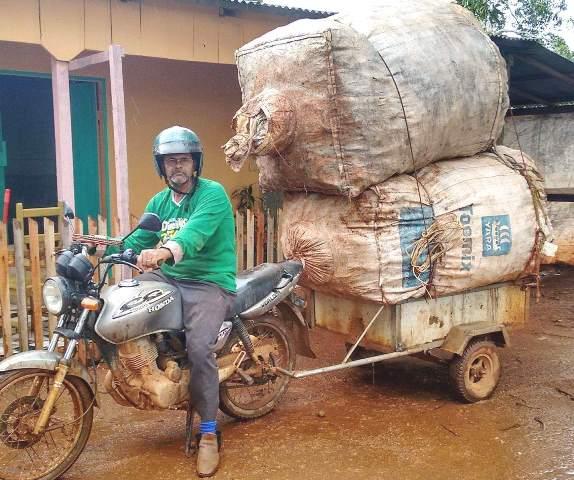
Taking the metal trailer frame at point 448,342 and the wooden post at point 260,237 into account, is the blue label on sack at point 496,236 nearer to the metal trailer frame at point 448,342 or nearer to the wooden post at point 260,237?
the metal trailer frame at point 448,342

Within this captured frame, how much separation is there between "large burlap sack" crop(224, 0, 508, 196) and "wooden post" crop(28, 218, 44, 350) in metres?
1.83

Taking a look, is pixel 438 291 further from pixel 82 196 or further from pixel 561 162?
pixel 561 162

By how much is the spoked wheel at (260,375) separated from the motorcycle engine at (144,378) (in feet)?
1.59

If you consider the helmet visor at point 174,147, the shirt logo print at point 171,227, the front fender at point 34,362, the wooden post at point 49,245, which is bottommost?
the front fender at point 34,362

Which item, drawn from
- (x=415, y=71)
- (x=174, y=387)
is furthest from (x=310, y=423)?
(x=415, y=71)

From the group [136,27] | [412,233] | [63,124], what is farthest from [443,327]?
[136,27]

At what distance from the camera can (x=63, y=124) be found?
6.20 m

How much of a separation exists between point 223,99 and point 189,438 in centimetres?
620

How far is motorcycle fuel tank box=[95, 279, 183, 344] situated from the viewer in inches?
136

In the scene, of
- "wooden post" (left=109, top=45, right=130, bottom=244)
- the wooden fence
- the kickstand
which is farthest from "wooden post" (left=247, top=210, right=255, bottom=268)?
the kickstand

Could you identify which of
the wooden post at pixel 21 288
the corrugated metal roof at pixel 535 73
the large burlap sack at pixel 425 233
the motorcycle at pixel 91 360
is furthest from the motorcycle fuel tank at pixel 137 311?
the corrugated metal roof at pixel 535 73

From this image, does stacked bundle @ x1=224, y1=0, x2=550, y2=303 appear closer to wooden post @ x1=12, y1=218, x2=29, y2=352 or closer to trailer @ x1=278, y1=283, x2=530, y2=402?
trailer @ x1=278, y1=283, x2=530, y2=402

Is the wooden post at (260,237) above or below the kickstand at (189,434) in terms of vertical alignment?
above

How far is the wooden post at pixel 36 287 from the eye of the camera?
195 inches
